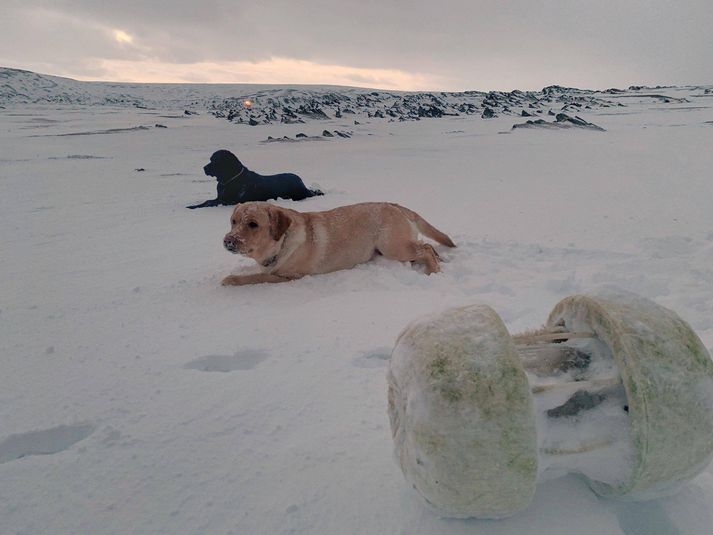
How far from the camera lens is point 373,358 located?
284 cm

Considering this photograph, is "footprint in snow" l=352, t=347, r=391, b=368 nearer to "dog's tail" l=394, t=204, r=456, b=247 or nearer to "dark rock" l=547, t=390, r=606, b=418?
"dark rock" l=547, t=390, r=606, b=418

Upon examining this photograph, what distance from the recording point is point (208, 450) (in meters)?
2.01

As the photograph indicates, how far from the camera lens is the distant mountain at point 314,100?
29.4 meters

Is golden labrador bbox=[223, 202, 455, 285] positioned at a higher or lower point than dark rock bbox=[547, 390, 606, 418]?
lower

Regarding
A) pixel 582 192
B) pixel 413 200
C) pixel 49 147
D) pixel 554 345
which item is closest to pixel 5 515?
pixel 554 345

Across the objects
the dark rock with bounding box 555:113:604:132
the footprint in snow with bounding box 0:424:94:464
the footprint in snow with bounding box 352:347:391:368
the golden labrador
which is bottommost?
the footprint in snow with bounding box 0:424:94:464

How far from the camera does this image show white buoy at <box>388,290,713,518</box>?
4.49 ft

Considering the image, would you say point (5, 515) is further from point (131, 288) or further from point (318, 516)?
point (131, 288)

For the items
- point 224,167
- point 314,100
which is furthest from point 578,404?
point 314,100

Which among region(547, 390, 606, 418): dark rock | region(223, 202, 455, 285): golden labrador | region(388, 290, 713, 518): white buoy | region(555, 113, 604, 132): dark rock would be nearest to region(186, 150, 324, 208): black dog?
region(223, 202, 455, 285): golden labrador

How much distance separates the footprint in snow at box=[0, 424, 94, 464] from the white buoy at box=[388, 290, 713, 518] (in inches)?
56.4

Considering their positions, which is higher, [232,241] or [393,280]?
[232,241]

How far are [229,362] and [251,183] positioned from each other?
588 cm

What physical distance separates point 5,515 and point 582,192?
298 inches
